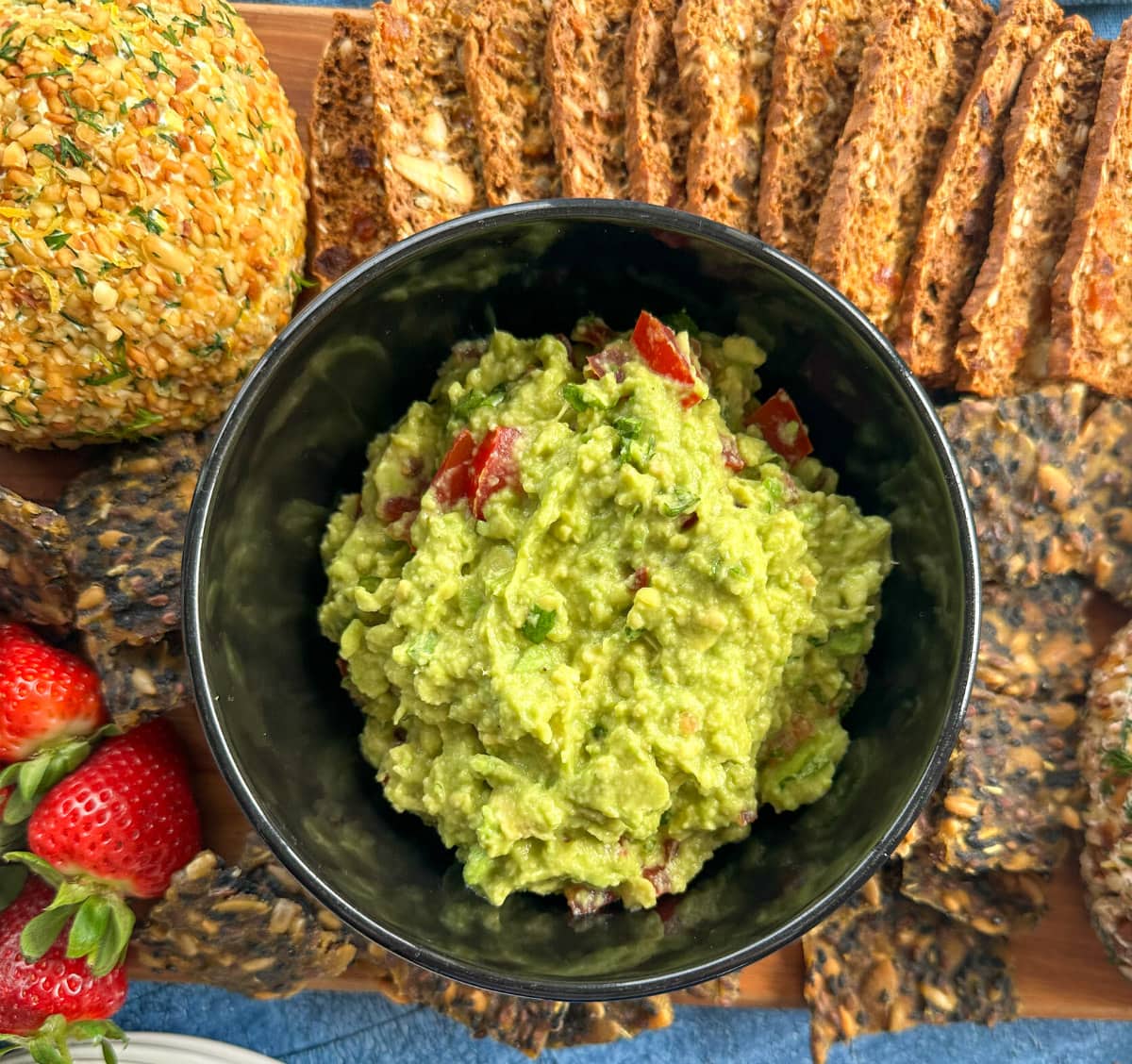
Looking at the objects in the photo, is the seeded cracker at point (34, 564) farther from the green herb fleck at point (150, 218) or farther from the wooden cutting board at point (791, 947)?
the green herb fleck at point (150, 218)

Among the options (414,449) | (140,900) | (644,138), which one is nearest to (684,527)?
(414,449)

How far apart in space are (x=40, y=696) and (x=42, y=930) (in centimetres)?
48

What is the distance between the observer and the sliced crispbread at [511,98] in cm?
229

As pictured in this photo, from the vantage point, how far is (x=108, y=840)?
84.0 inches

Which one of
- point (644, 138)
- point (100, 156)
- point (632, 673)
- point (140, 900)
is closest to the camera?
point (632, 673)

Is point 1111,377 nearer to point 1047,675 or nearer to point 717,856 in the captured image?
point 1047,675

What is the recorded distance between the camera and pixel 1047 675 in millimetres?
2279

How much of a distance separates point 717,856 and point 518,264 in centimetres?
115

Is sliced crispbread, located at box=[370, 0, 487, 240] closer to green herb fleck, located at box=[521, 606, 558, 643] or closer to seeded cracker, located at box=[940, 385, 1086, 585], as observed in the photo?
green herb fleck, located at box=[521, 606, 558, 643]

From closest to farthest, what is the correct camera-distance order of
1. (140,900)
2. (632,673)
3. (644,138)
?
1. (632,673)
2. (644,138)
3. (140,900)

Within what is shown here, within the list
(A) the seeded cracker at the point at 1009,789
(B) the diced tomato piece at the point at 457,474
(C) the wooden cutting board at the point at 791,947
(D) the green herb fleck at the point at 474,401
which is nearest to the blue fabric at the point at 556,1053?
(C) the wooden cutting board at the point at 791,947

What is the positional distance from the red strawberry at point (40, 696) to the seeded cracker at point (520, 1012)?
81cm

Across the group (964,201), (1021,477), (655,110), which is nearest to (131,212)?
(655,110)

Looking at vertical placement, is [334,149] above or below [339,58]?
below
